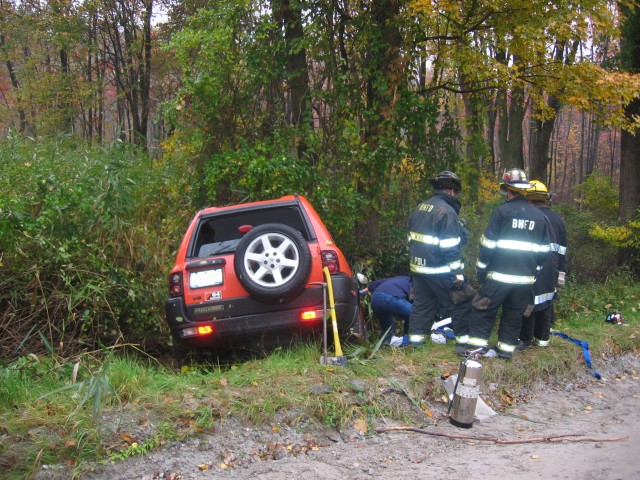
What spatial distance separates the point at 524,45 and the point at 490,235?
4.28 meters

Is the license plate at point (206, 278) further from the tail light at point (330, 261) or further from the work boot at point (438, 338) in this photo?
the work boot at point (438, 338)

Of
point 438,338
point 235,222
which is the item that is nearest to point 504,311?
point 438,338

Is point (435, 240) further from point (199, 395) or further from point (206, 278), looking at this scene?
point (199, 395)

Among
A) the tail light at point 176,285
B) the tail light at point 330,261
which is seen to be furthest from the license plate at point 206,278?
the tail light at point 330,261

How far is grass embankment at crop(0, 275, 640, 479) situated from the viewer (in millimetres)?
3715

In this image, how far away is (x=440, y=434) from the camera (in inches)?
178

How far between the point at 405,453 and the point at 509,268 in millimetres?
2473

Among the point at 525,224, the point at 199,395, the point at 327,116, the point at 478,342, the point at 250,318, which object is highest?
the point at 327,116

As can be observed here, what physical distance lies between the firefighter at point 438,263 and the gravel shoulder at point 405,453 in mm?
1431

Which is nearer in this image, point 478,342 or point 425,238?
point 478,342

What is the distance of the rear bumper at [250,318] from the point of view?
5531 millimetres

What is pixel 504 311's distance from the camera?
20.2ft

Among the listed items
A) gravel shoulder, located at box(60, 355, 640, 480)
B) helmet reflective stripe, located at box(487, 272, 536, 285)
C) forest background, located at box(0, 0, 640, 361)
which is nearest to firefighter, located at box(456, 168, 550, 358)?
helmet reflective stripe, located at box(487, 272, 536, 285)

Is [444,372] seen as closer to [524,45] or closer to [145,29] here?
[524,45]
